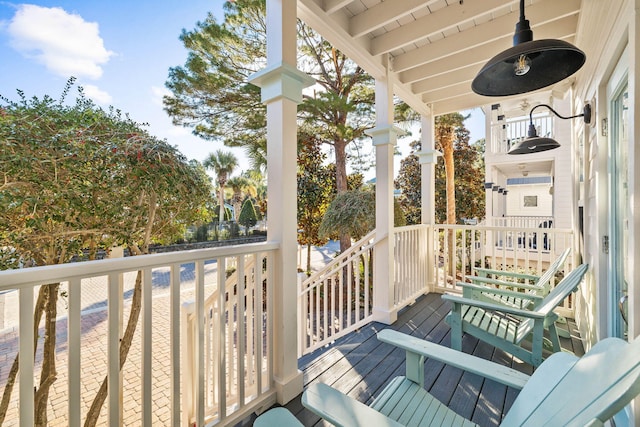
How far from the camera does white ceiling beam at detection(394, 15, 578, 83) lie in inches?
107

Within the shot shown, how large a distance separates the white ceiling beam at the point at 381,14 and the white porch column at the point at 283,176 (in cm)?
89

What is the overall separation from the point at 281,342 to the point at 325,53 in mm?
5600

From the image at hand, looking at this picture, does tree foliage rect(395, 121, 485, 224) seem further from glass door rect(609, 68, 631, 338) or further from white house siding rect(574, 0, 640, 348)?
glass door rect(609, 68, 631, 338)

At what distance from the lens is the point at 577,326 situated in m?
2.98

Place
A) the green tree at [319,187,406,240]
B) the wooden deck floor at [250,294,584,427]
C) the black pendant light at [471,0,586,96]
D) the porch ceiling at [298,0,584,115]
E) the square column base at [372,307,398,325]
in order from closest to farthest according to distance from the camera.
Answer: the black pendant light at [471,0,586,96] < the wooden deck floor at [250,294,584,427] < the porch ceiling at [298,0,584,115] < the square column base at [372,307,398,325] < the green tree at [319,187,406,240]

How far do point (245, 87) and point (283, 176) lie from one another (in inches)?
158

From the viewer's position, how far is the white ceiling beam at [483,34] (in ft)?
7.96

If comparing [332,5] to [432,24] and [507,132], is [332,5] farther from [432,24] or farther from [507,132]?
[507,132]

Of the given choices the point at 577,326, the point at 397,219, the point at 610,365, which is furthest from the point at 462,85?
the point at 610,365

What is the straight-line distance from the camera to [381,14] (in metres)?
2.48

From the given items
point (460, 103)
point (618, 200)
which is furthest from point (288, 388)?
point (460, 103)

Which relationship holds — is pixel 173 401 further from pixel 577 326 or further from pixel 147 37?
pixel 147 37

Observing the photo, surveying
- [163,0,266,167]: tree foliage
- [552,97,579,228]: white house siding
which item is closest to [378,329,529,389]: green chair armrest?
[163,0,266,167]: tree foliage

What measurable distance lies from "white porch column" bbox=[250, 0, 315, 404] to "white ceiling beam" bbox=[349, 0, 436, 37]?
2.93ft
